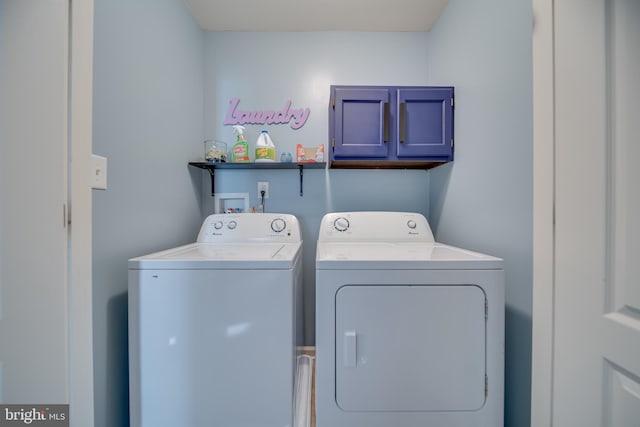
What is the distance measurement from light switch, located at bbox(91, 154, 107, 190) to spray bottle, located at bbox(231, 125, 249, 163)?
866 mm

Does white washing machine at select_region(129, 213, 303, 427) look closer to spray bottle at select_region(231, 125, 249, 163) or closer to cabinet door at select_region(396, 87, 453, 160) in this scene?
spray bottle at select_region(231, 125, 249, 163)

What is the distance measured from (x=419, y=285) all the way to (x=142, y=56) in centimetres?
175

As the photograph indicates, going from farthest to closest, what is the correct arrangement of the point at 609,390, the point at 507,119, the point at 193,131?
the point at 193,131, the point at 507,119, the point at 609,390

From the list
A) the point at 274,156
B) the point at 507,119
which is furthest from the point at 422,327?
the point at 274,156

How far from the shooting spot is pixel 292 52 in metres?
1.91

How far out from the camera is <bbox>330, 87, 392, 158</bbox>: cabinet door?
157 cm

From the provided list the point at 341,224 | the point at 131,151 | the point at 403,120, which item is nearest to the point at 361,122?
the point at 403,120

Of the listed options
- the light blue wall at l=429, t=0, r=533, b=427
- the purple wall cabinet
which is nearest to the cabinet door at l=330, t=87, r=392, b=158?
the purple wall cabinet

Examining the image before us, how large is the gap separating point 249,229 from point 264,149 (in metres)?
0.60

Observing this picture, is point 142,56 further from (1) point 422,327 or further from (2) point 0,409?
(1) point 422,327

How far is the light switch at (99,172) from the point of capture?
0.93m

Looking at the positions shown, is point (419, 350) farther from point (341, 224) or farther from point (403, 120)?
point (403, 120)

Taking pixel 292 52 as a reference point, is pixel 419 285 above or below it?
below

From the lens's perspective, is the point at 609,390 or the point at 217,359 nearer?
the point at 609,390
